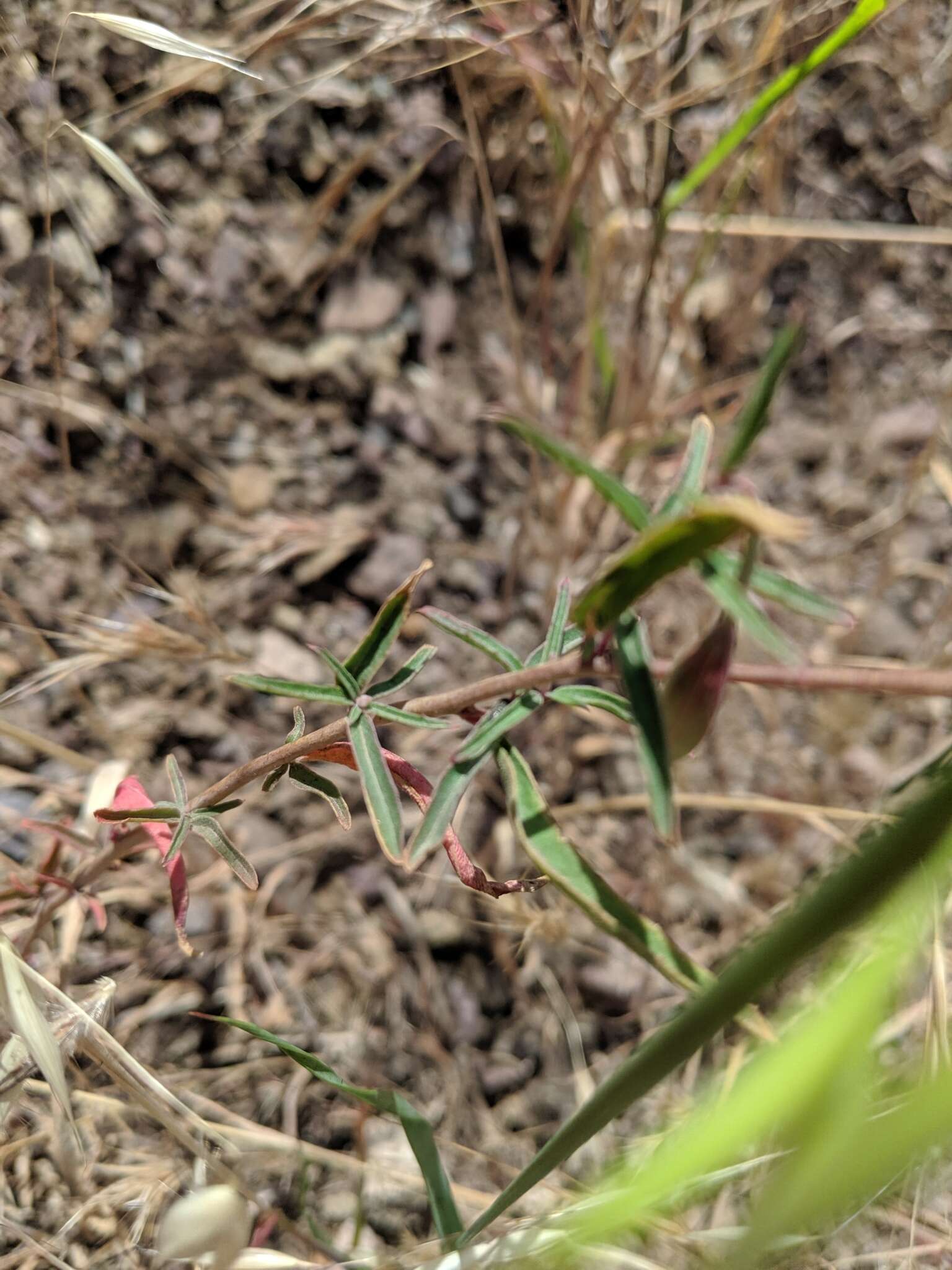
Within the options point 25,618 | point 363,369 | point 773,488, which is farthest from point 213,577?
point 773,488

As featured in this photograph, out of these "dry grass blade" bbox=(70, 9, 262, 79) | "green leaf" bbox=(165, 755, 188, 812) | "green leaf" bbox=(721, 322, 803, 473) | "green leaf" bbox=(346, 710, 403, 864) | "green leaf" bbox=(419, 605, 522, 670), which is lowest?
"green leaf" bbox=(165, 755, 188, 812)

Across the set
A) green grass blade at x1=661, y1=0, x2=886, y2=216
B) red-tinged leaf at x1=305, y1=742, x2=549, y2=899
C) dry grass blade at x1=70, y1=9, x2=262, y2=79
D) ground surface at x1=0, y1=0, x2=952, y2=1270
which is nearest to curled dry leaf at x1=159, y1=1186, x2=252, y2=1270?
Result: ground surface at x1=0, y1=0, x2=952, y2=1270

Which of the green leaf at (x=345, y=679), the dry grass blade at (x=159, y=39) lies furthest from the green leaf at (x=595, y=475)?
the dry grass blade at (x=159, y=39)

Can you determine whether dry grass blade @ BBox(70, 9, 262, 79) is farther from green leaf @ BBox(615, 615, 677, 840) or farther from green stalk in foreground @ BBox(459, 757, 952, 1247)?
green stalk in foreground @ BBox(459, 757, 952, 1247)

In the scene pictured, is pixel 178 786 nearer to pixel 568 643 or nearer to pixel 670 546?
pixel 568 643

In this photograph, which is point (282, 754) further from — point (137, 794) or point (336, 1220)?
point (336, 1220)

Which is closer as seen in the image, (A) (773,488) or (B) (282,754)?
(B) (282,754)

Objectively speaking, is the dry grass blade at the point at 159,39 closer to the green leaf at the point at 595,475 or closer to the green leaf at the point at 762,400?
the green leaf at the point at 595,475

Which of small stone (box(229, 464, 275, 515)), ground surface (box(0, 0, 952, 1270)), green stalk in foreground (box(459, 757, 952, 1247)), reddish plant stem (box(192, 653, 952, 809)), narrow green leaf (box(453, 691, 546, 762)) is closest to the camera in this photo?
green stalk in foreground (box(459, 757, 952, 1247))
